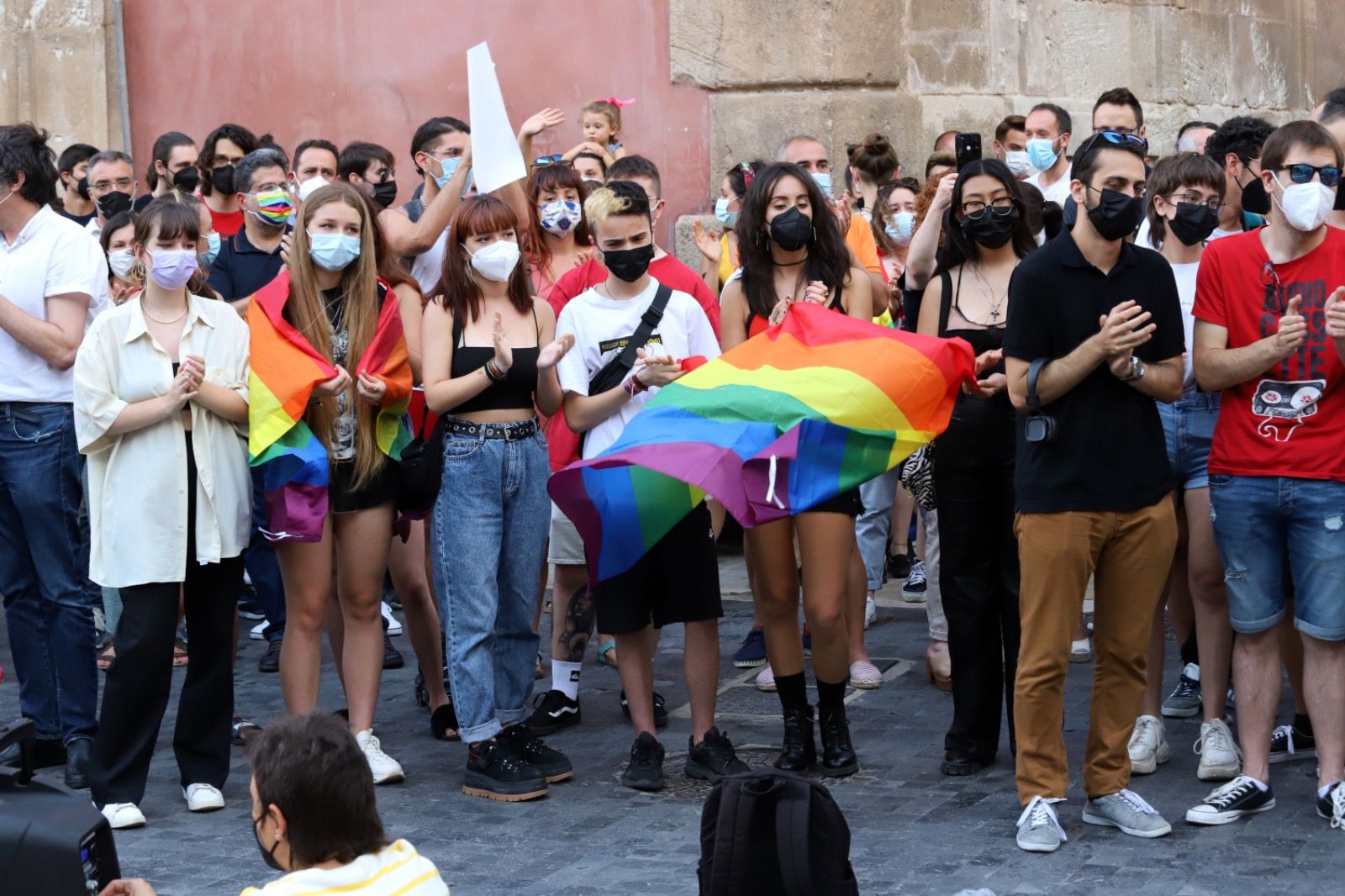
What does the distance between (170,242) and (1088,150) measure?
9.90 ft

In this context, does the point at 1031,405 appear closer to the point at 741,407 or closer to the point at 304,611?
the point at 741,407

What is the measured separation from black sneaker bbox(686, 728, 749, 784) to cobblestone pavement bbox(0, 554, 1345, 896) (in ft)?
0.22

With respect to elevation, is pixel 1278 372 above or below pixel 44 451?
above

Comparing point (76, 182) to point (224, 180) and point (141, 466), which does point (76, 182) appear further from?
point (141, 466)

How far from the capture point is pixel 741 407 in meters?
6.19

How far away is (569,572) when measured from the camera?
25.0ft

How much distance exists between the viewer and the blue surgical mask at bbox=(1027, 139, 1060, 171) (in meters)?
9.26

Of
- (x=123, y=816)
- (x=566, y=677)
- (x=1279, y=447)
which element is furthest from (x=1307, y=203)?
(x=123, y=816)

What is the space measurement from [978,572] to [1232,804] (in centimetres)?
118

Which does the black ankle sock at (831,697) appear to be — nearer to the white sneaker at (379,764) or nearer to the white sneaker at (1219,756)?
the white sneaker at (1219,756)

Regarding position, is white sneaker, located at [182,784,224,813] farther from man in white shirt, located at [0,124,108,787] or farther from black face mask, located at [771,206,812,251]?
black face mask, located at [771,206,812,251]

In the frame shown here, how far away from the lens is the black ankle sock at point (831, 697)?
650cm

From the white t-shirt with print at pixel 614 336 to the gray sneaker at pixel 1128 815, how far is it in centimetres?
208

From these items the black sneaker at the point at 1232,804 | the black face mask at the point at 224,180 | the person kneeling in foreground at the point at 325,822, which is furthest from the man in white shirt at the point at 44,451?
the black sneaker at the point at 1232,804
